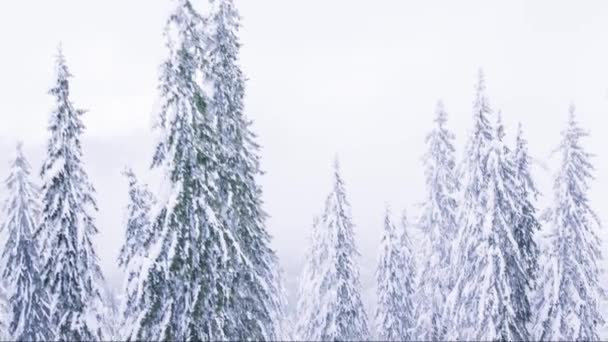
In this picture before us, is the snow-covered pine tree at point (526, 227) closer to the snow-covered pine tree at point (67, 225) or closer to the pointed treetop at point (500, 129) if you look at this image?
the pointed treetop at point (500, 129)

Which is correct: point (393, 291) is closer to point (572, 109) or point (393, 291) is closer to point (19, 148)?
point (572, 109)

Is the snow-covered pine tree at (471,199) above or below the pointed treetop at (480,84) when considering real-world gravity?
below

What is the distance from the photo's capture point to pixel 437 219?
3591 centimetres

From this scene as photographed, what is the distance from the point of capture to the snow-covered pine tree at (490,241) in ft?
87.0

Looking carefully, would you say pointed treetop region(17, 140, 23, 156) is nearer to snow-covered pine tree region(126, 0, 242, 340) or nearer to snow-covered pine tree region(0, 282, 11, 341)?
snow-covered pine tree region(0, 282, 11, 341)

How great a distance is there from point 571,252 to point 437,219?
25.6 ft

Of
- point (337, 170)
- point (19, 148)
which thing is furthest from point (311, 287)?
point (19, 148)

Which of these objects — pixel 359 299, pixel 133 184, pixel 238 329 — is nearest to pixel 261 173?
pixel 238 329

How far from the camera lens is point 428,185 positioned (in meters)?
36.5

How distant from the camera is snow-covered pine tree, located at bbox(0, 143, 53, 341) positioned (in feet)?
95.3

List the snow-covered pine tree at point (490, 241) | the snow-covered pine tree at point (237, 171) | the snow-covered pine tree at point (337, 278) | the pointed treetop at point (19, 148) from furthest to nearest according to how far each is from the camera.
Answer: the snow-covered pine tree at point (337, 278)
the pointed treetop at point (19, 148)
the snow-covered pine tree at point (490, 241)
the snow-covered pine tree at point (237, 171)

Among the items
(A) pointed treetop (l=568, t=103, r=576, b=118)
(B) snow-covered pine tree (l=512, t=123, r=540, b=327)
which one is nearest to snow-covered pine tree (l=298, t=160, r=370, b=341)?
(B) snow-covered pine tree (l=512, t=123, r=540, b=327)

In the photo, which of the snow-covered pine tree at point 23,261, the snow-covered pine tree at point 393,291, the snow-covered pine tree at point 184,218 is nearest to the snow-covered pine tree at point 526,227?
the snow-covered pine tree at point 393,291

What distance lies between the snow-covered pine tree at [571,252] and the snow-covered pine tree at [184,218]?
18155 millimetres
